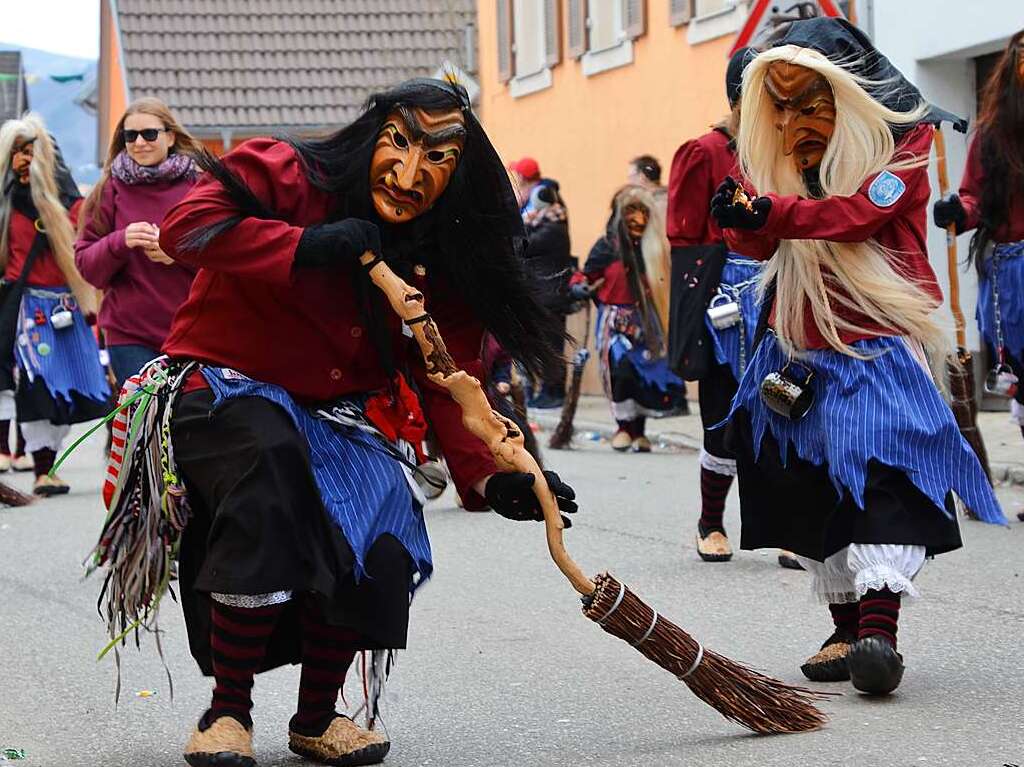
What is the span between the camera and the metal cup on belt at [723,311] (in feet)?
23.2

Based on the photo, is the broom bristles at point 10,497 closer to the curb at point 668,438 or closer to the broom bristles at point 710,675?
the curb at point 668,438

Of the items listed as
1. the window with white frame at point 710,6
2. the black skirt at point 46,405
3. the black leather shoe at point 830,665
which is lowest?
the black skirt at point 46,405

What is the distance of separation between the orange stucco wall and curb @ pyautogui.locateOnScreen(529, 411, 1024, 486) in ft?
9.97

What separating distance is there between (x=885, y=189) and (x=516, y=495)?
1.33m

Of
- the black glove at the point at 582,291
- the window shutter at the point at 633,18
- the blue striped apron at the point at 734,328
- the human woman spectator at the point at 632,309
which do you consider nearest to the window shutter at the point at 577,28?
the window shutter at the point at 633,18

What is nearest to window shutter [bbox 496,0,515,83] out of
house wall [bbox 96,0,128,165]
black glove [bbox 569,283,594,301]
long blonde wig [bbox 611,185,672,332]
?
black glove [bbox 569,283,594,301]

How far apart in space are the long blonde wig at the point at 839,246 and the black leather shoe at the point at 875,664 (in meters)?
0.75

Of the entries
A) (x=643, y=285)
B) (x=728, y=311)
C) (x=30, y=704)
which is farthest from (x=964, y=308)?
(x=30, y=704)

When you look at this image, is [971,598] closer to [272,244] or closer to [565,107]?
[272,244]

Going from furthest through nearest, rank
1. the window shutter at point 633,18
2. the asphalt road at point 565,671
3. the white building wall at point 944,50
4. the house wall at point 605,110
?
the window shutter at point 633,18 → the house wall at point 605,110 → the white building wall at point 944,50 → the asphalt road at point 565,671

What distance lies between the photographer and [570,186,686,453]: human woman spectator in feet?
38.5

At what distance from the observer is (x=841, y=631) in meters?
5.28

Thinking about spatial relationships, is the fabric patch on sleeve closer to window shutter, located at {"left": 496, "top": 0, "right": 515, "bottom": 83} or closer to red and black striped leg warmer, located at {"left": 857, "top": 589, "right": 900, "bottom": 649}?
red and black striped leg warmer, located at {"left": 857, "top": 589, "right": 900, "bottom": 649}

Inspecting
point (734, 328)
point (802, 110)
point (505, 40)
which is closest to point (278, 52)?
point (505, 40)
